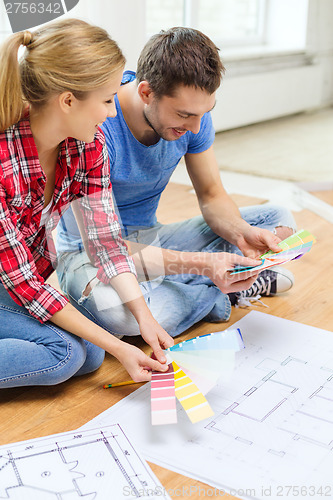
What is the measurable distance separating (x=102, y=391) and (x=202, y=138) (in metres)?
0.63

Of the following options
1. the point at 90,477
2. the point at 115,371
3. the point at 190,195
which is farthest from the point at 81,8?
the point at 90,477

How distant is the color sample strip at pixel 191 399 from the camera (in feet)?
3.27

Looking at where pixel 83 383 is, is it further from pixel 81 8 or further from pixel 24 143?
pixel 81 8

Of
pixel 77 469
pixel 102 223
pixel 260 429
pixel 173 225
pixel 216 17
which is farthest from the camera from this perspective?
pixel 216 17

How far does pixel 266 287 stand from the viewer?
156 cm

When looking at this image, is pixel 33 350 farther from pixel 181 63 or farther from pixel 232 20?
pixel 232 20

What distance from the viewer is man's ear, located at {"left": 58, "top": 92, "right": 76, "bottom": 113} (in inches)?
39.9

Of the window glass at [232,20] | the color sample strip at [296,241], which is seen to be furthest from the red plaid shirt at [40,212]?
the window glass at [232,20]

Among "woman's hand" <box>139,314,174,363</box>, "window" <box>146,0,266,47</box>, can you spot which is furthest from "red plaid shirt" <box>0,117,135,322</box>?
"window" <box>146,0,266,47</box>

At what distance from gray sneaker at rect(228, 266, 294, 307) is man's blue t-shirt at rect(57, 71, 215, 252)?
1.00ft

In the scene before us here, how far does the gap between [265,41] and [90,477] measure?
13.0 feet

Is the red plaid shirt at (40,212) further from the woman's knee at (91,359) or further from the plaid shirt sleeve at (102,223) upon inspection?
the woman's knee at (91,359)

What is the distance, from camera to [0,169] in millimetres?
1037

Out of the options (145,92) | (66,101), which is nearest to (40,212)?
(66,101)
